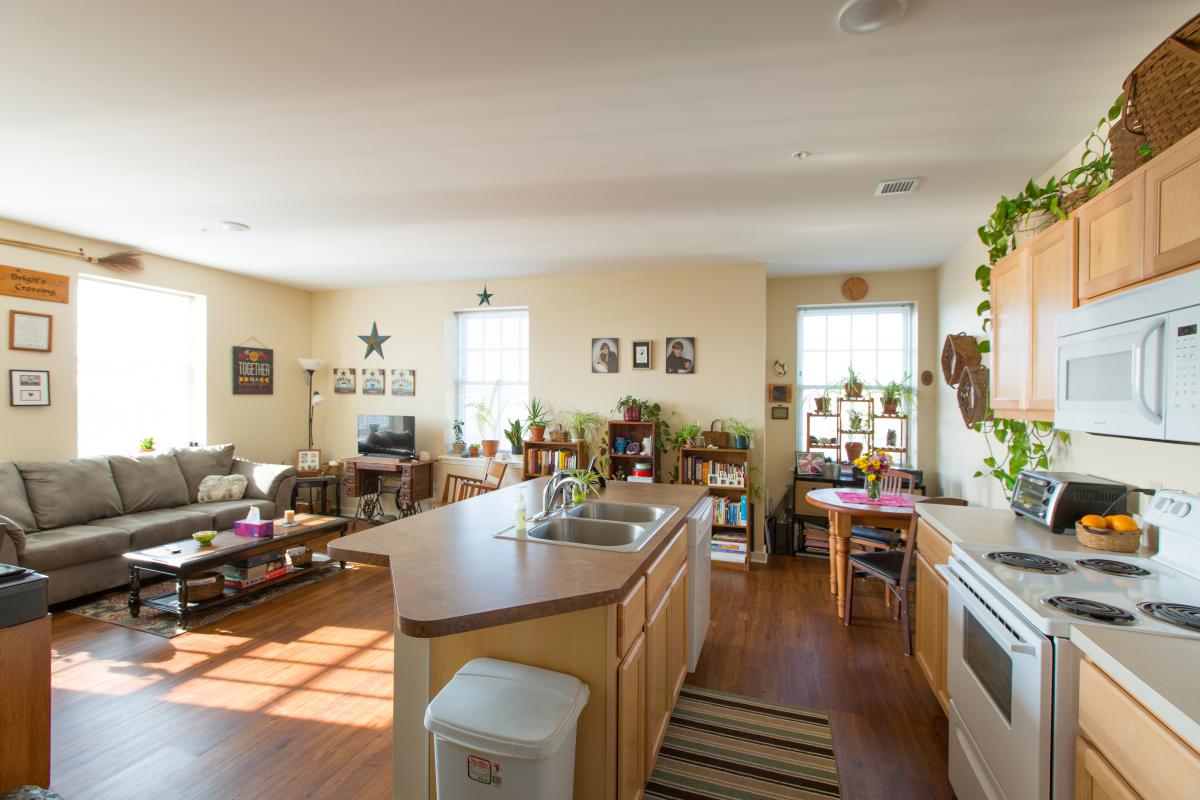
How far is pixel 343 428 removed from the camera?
248 inches

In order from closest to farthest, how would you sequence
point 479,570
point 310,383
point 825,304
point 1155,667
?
point 1155,667 → point 479,570 → point 825,304 → point 310,383

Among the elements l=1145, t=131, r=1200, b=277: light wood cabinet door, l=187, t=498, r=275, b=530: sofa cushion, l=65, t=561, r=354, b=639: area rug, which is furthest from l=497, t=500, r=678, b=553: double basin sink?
l=187, t=498, r=275, b=530: sofa cushion

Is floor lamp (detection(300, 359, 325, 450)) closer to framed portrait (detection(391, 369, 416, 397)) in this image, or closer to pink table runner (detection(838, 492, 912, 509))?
framed portrait (detection(391, 369, 416, 397))

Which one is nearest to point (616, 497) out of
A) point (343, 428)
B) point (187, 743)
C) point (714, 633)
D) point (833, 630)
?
point (714, 633)

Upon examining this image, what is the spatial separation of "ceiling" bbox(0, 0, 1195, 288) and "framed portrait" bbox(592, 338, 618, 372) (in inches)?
60.5

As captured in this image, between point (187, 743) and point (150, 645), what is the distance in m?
1.20

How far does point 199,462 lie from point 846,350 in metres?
6.19

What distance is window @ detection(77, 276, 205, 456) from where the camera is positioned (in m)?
4.43

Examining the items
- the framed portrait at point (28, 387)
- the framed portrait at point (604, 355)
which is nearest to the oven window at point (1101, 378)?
the framed portrait at point (604, 355)

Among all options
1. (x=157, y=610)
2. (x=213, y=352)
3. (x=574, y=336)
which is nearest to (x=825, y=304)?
(x=574, y=336)

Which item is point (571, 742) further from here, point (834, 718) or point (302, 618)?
point (302, 618)

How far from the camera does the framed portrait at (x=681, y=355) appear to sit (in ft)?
16.6

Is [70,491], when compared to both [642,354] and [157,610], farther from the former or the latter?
[642,354]

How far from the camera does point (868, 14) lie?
1633mm
